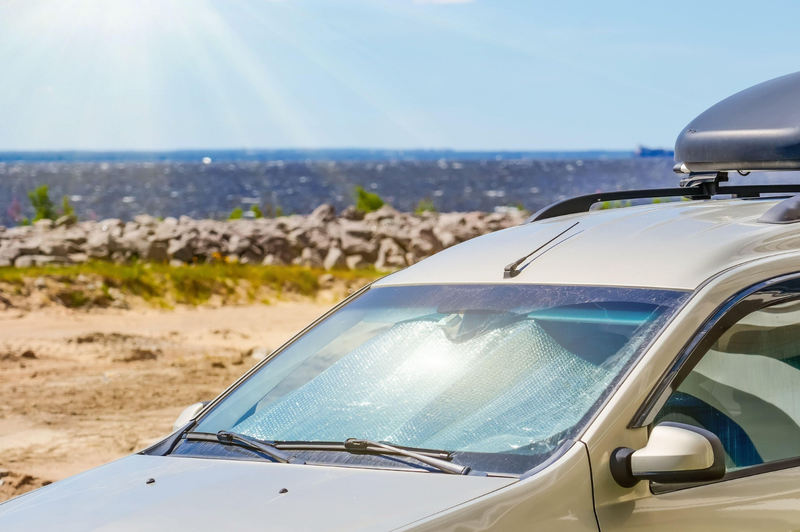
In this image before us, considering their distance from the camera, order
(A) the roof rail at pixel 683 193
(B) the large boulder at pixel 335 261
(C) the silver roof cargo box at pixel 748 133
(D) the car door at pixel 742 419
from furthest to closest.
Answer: (B) the large boulder at pixel 335 261
(A) the roof rail at pixel 683 193
(C) the silver roof cargo box at pixel 748 133
(D) the car door at pixel 742 419

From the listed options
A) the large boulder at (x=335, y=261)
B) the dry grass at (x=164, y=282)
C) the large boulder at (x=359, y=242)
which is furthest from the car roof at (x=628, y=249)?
the large boulder at (x=359, y=242)

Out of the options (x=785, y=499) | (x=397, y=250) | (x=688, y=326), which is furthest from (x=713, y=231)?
(x=397, y=250)

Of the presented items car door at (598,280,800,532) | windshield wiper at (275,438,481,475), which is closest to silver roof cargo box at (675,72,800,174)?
car door at (598,280,800,532)

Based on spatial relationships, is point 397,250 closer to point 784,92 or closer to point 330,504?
point 784,92

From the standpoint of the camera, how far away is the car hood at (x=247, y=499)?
2299 mm

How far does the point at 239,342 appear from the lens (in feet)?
41.8

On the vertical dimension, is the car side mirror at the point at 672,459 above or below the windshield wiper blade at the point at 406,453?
above

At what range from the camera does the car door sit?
247 centimetres

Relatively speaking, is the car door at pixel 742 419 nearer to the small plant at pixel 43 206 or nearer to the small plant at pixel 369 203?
the small plant at pixel 369 203

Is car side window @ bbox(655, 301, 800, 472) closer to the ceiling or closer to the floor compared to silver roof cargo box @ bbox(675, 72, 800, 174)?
closer to the floor

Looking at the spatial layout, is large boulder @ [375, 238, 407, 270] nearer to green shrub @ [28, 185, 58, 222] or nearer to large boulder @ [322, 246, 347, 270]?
large boulder @ [322, 246, 347, 270]

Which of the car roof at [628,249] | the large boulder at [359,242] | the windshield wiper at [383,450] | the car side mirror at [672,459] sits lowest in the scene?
the large boulder at [359,242]

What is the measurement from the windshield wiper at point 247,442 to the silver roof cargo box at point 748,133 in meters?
2.42

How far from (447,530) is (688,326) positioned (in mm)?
949
